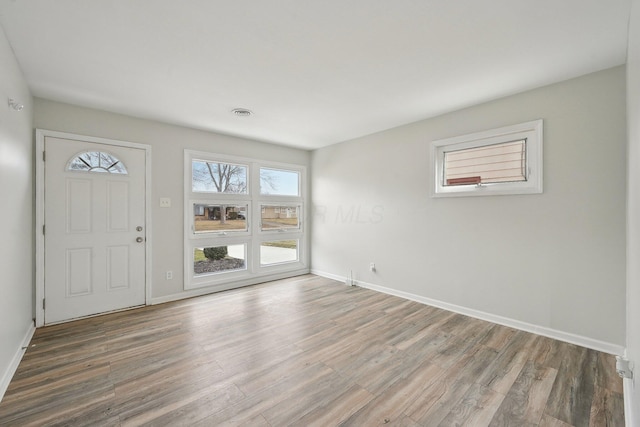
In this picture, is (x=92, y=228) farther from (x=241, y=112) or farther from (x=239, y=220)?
(x=241, y=112)

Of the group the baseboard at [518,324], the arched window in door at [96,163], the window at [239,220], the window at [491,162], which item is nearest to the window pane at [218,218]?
the window at [239,220]

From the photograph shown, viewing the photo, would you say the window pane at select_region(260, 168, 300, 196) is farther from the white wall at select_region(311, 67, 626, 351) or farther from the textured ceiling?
the textured ceiling

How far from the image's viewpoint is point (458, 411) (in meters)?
1.75

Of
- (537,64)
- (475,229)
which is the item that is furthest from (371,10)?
(475,229)

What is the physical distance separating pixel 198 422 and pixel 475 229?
10.5 feet

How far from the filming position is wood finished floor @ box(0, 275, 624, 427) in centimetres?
171

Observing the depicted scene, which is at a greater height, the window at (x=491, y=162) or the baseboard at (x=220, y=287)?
the window at (x=491, y=162)

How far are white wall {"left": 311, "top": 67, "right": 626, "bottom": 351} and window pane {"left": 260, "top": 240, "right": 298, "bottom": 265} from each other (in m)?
1.47

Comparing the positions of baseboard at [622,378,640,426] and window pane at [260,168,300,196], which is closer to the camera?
baseboard at [622,378,640,426]

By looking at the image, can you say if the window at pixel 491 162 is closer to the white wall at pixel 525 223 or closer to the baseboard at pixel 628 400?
the white wall at pixel 525 223

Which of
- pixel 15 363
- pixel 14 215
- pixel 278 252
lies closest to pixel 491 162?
pixel 278 252

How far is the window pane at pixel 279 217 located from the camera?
4918mm

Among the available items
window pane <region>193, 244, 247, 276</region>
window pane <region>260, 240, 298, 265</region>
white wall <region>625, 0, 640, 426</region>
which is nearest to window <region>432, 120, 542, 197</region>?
white wall <region>625, 0, 640, 426</region>

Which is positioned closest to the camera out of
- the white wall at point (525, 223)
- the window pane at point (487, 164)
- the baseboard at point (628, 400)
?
the baseboard at point (628, 400)
